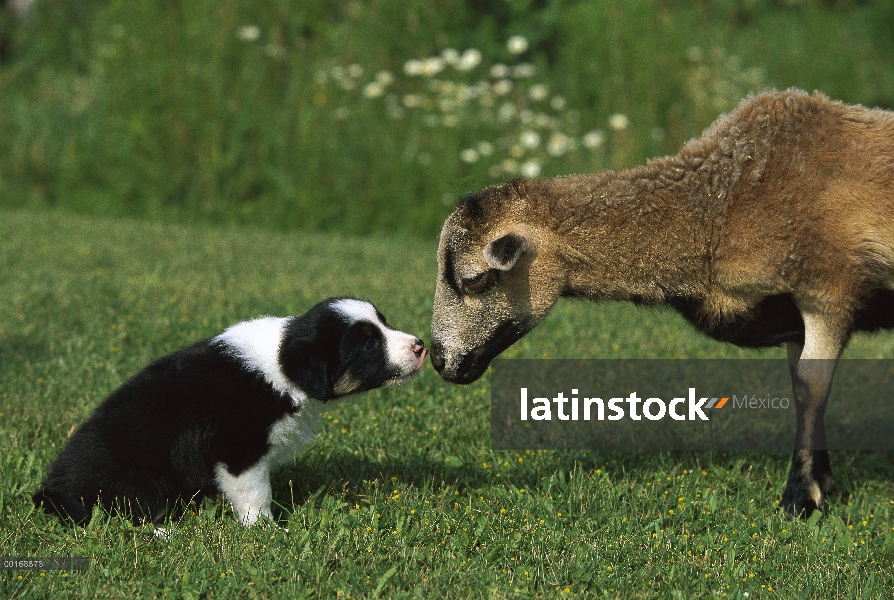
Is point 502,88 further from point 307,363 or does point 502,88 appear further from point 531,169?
point 307,363

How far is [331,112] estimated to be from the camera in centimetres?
1365

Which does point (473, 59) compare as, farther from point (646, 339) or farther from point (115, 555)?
point (115, 555)

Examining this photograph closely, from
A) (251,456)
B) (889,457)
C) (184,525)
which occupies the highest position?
(251,456)

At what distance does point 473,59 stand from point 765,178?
336 inches

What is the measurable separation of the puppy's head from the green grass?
48 cm

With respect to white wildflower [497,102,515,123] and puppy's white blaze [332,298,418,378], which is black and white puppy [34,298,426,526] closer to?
puppy's white blaze [332,298,418,378]

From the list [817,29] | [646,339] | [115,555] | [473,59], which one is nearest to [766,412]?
[646,339]

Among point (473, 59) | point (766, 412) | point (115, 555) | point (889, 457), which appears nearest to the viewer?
point (115, 555)

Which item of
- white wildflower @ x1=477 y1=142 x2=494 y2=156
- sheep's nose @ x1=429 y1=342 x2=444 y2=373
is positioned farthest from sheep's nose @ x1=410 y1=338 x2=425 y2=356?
white wildflower @ x1=477 y1=142 x2=494 y2=156

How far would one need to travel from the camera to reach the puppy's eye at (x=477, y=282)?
5.30 metres

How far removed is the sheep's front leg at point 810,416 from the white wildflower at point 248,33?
10.1m

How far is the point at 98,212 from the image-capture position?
13.8 metres

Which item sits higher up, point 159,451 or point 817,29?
point 817,29

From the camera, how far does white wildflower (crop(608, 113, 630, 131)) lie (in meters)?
13.3
